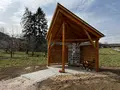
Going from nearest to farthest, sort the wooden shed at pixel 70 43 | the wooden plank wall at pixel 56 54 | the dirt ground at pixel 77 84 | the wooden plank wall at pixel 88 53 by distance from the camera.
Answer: the dirt ground at pixel 77 84 → the wooden shed at pixel 70 43 → the wooden plank wall at pixel 88 53 → the wooden plank wall at pixel 56 54

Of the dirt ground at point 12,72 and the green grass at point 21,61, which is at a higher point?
the green grass at point 21,61

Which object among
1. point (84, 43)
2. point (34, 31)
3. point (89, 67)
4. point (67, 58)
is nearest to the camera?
point (89, 67)

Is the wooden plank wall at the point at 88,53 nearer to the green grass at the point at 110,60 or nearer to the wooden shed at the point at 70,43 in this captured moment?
the wooden shed at the point at 70,43

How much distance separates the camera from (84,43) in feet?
42.0

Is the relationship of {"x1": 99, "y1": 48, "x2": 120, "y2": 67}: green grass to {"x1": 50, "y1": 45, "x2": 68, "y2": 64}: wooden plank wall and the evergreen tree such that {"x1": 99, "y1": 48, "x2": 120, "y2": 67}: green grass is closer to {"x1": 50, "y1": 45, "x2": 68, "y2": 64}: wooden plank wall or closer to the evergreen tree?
{"x1": 50, "y1": 45, "x2": 68, "y2": 64}: wooden plank wall

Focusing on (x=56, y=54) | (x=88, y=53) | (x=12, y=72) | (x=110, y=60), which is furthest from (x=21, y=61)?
(x=110, y=60)

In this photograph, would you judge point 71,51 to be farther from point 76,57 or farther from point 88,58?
point 88,58

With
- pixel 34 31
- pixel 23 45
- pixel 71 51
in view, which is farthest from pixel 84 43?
pixel 34 31

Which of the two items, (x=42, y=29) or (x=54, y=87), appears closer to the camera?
(x=54, y=87)

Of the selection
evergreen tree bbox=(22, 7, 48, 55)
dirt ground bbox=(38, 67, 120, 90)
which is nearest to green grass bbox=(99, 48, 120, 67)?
dirt ground bbox=(38, 67, 120, 90)

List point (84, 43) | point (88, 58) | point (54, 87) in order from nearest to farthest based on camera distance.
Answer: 1. point (54, 87)
2. point (88, 58)
3. point (84, 43)

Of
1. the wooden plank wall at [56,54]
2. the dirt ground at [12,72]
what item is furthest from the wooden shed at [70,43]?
the dirt ground at [12,72]

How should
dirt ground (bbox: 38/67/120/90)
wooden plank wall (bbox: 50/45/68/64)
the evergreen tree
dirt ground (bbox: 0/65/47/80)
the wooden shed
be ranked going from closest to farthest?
dirt ground (bbox: 38/67/120/90)
dirt ground (bbox: 0/65/47/80)
the wooden shed
wooden plank wall (bbox: 50/45/68/64)
the evergreen tree

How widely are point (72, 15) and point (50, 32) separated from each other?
289 centimetres
